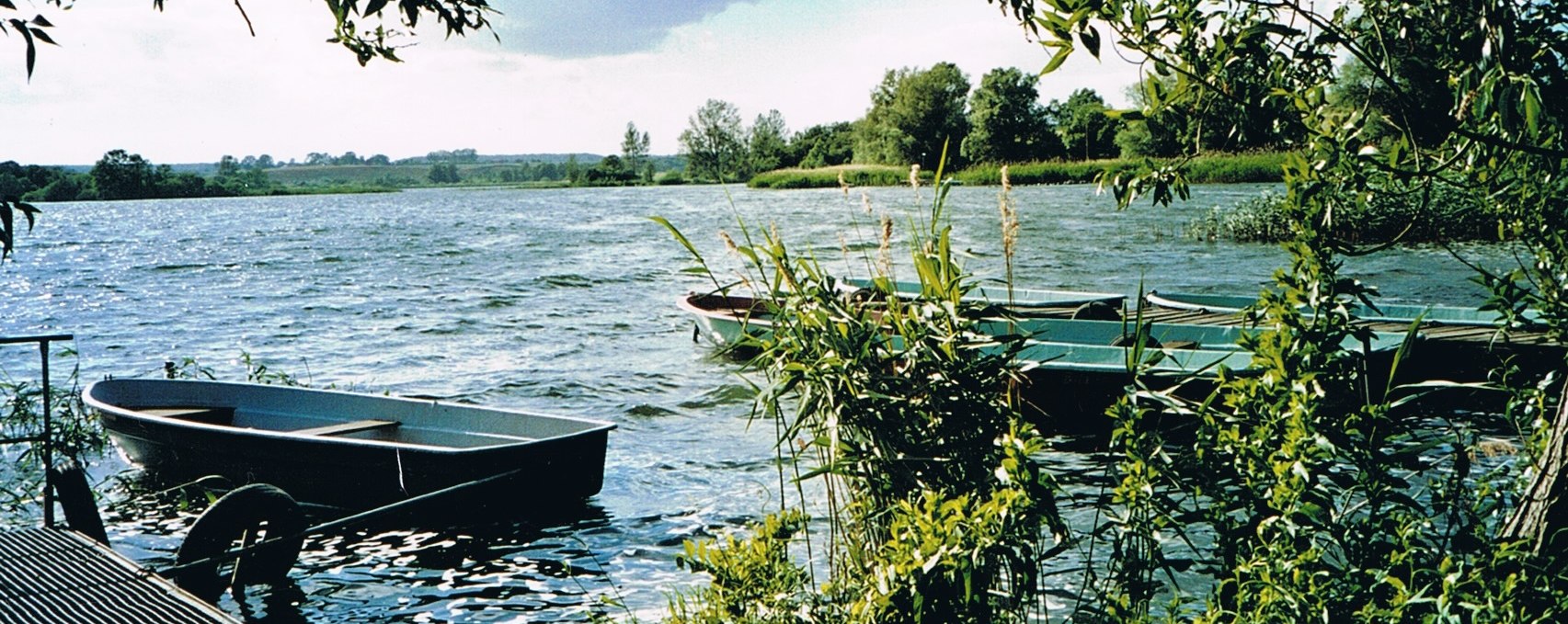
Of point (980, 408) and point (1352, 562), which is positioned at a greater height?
point (980, 408)

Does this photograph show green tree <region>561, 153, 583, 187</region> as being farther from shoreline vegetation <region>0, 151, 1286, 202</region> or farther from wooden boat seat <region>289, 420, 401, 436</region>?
wooden boat seat <region>289, 420, 401, 436</region>

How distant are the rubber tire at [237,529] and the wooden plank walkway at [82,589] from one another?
0.64 metres

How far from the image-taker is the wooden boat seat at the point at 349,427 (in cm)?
933

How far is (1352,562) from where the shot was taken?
3086mm

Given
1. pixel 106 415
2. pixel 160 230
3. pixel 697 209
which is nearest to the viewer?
pixel 106 415

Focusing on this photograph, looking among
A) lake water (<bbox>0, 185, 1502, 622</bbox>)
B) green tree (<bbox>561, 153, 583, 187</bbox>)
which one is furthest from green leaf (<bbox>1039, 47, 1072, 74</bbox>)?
green tree (<bbox>561, 153, 583, 187</bbox>)

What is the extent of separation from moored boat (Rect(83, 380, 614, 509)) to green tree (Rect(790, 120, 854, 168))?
237 ft

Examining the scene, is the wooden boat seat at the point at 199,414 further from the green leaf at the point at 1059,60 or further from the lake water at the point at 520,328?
the green leaf at the point at 1059,60

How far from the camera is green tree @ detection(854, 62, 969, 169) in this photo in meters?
82.0

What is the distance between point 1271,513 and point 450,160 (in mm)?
154034

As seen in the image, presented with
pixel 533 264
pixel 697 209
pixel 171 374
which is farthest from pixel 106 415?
pixel 697 209

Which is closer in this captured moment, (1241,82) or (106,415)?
(1241,82)

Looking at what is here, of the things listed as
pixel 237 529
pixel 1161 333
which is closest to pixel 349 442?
pixel 237 529

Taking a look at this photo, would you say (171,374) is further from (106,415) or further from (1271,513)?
(1271,513)
